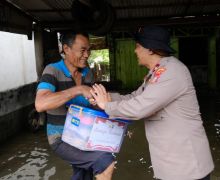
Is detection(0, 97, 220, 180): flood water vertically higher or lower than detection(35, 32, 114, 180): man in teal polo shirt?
lower

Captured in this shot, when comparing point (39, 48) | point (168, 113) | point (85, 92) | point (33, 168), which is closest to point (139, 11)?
point (39, 48)

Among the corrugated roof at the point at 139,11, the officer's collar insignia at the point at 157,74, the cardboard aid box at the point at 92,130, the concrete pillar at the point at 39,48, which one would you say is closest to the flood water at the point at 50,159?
the cardboard aid box at the point at 92,130

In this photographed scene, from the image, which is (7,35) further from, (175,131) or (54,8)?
(175,131)

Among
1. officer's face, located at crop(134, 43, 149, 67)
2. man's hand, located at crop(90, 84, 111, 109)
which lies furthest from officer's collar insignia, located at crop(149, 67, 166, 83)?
man's hand, located at crop(90, 84, 111, 109)

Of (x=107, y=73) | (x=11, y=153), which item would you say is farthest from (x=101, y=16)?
(x=107, y=73)

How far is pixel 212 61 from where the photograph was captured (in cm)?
1588

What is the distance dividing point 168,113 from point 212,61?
1405 cm

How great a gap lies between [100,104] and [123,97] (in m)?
0.50

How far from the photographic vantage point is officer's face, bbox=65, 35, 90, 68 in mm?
3447

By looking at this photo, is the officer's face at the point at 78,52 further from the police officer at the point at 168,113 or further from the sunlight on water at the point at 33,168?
the sunlight on water at the point at 33,168

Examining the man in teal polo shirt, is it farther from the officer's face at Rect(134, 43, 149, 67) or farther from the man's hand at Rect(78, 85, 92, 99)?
the officer's face at Rect(134, 43, 149, 67)

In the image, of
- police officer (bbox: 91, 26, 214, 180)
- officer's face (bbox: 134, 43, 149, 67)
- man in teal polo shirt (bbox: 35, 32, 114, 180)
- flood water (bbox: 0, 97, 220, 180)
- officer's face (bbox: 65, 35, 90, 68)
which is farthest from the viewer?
flood water (bbox: 0, 97, 220, 180)

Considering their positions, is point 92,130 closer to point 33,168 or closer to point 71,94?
point 71,94

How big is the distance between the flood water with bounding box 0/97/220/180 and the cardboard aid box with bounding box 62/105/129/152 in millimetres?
1649
